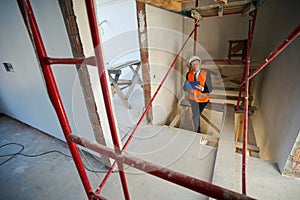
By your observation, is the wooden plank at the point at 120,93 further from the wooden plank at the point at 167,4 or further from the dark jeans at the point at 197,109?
the wooden plank at the point at 167,4

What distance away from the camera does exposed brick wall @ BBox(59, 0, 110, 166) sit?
990 millimetres

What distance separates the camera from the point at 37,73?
1.56 meters

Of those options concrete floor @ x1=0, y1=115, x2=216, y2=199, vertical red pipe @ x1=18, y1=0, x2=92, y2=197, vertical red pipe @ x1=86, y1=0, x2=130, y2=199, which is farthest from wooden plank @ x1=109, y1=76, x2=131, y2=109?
vertical red pipe @ x1=86, y1=0, x2=130, y2=199

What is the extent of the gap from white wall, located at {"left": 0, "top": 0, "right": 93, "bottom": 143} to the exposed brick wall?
2.5 inches

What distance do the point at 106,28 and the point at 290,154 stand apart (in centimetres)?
618

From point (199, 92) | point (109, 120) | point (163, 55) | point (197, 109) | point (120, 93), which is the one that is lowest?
point (197, 109)

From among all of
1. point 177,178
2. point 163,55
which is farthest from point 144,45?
point 177,178

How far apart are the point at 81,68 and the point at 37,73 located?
0.80 m

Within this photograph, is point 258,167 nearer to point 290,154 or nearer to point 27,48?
point 290,154

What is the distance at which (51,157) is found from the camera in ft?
5.78

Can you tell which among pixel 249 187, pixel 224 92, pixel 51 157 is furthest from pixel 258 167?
pixel 51 157

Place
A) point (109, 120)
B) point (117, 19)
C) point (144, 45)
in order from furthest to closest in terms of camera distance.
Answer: point (117, 19) → point (144, 45) → point (109, 120)

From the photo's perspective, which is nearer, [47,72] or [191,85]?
[47,72]

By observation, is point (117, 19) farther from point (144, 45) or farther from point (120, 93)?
point (144, 45)
